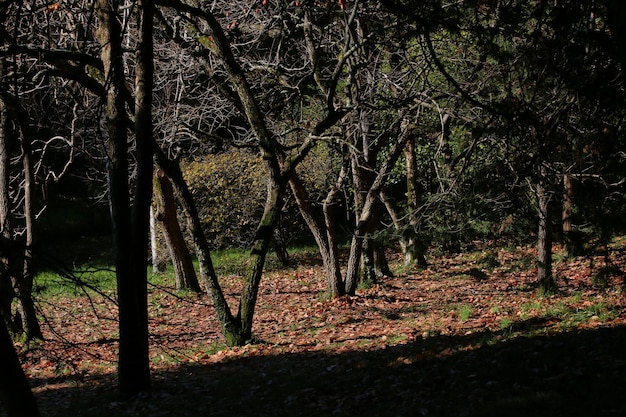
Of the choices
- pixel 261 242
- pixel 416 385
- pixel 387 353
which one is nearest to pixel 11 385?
pixel 416 385

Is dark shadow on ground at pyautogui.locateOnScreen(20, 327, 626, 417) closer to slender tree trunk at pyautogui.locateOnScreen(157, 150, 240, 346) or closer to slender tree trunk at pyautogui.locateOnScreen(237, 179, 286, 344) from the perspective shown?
slender tree trunk at pyautogui.locateOnScreen(157, 150, 240, 346)

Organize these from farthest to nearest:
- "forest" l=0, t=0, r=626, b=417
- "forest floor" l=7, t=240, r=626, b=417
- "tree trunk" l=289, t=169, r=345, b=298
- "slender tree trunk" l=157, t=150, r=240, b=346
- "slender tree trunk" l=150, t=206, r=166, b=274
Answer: "slender tree trunk" l=150, t=206, r=166, b=274, "tree trunk" l=289, t=169, r=345, b=298, "slender tree trunk" l=157, t=150, r=240, b=346, "forest" l=0, t=0, r=626, b=417, "forest floor" l=7, t=240, r=626, b=417

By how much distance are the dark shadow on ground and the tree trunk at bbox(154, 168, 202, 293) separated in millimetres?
6826

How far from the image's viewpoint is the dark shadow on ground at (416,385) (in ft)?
17.8

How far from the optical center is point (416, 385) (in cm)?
655

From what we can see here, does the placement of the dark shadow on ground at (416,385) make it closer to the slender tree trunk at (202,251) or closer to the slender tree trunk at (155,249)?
the slender tree trunk at (202,251)

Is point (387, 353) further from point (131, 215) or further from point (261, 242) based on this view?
point (131, 215)

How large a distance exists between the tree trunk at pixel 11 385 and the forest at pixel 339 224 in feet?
0.05

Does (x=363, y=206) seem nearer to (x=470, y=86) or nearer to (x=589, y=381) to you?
(x=470, y=86)

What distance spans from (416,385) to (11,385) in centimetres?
378

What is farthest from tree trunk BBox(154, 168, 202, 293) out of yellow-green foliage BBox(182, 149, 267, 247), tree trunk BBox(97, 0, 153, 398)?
tree trunk BBox(97, 0, 153, 398)

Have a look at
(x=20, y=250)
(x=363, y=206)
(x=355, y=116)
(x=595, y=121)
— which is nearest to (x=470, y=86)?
(x=355, y=116)

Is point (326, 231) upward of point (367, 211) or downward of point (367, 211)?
downward

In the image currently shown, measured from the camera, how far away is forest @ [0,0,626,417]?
6.05 metres
